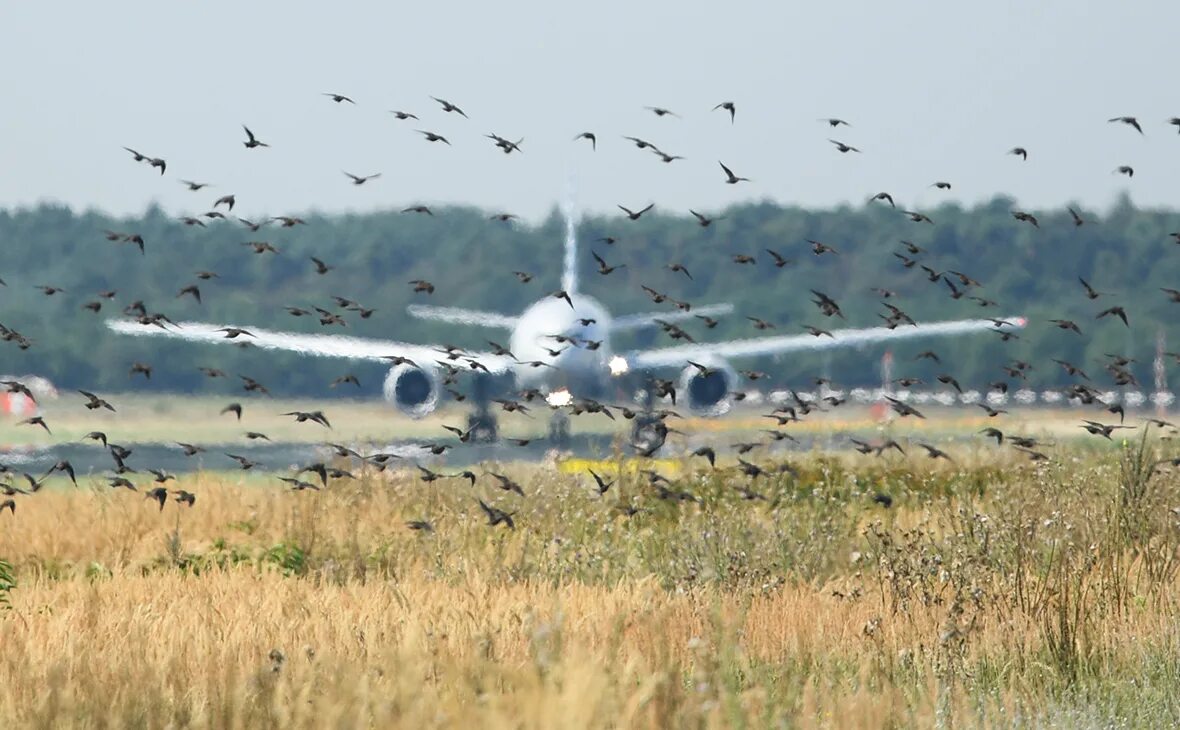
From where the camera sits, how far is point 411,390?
139ft

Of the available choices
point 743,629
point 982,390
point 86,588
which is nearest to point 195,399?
point 86,588

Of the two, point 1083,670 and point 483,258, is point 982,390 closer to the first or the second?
point 483,258

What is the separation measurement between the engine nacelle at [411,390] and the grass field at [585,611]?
1949 centimetres

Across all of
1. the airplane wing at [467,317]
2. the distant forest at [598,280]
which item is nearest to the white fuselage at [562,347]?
the airplane wing at [467,317]

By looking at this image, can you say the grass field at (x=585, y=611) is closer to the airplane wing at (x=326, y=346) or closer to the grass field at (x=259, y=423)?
the airplane wing at (x=326, y=346)

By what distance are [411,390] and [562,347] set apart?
405 centimetres

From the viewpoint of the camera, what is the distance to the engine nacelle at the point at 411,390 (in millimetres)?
41969

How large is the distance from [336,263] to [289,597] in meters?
95.6

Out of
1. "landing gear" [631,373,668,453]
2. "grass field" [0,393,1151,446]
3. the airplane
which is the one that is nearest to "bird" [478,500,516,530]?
"landing gear" [631,373,668,453]

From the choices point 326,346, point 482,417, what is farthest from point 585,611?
point 326,346

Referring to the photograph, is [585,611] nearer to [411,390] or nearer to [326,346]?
[326,346]

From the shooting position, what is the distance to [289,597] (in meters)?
12.7

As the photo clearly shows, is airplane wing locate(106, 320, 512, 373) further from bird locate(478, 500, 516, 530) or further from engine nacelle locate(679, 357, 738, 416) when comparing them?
bird locate(478, 500, 516, 530)

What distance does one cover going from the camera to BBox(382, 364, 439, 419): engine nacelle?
138 ft
